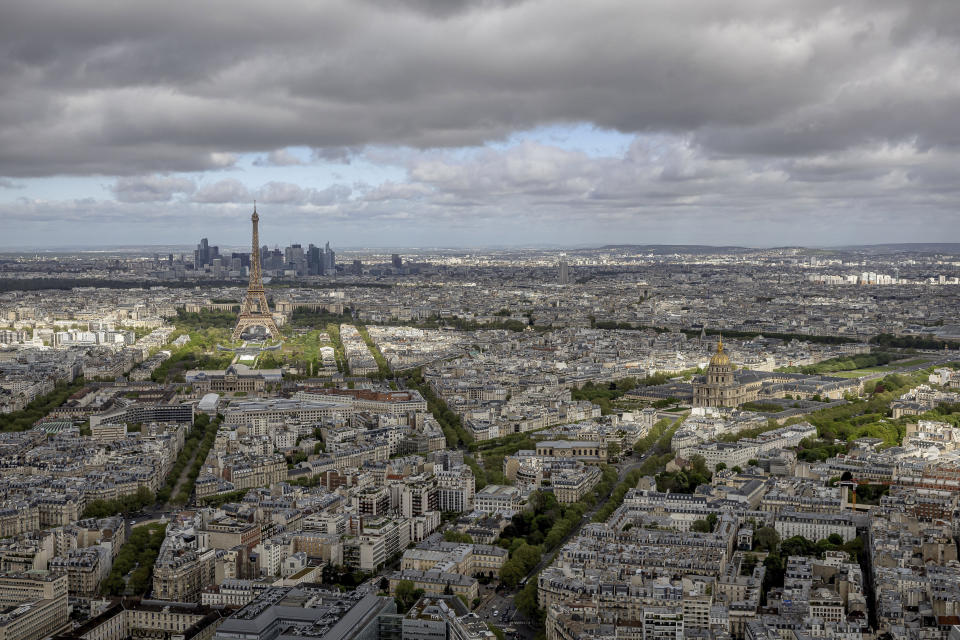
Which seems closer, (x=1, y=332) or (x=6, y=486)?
(x=6, y=486)

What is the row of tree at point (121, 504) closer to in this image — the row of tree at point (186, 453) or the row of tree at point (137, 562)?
the row of tree at point (186, 453)

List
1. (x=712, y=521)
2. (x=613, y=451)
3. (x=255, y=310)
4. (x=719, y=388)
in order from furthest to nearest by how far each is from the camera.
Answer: (x=255, y=310)
(x=719, y=388)
(x=613, y=451)
(x=712, y=521)

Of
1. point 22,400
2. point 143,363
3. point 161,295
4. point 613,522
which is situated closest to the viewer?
point 613,522

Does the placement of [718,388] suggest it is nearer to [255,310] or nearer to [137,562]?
[137,562]

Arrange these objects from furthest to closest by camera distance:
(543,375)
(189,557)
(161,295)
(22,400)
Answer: (161,295) < (543,375) < (22,400) < (189,557)

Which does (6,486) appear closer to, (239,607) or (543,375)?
(239,607)

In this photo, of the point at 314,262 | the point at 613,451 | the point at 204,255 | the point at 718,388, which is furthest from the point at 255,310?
the point at 204,255

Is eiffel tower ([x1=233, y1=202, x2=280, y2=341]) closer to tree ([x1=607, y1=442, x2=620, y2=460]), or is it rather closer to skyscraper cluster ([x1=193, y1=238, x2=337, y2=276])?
tree ([x1=607, y1=442, x2=620, y2=460])

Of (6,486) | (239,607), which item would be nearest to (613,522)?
(239,607)

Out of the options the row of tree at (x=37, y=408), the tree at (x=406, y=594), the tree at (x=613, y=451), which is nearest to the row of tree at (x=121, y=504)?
the tree at (x=406, y=594)
